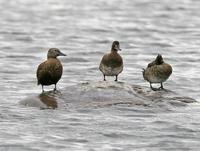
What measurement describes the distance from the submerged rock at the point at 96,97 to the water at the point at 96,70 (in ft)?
0.11

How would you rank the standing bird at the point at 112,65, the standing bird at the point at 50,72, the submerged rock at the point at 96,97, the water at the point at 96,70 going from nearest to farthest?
1. the water at the point at 96,70
2. the submerged rock at the point at 96,97
3. the standing bird at the point at 50,72
4. the standing bird at the point at 112,65

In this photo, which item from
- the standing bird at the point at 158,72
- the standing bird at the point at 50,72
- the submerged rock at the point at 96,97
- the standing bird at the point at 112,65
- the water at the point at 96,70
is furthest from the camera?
the standing bird at the point at 158,72

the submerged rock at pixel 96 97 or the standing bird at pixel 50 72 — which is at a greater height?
the standing bird at pixel 50 72

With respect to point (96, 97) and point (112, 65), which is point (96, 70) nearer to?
point (112, 65)

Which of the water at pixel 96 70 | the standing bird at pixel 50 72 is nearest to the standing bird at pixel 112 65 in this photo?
the water at pixel 96 70

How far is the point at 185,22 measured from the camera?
129 ft

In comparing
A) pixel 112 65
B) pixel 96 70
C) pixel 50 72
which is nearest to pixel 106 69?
pixel 112 65

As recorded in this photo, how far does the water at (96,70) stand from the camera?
626 inches

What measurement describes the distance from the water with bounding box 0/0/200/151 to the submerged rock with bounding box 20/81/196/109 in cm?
3

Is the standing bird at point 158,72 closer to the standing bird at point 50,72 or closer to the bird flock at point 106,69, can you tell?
the bird flock at point 106,69

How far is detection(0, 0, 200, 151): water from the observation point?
1591 centimetres

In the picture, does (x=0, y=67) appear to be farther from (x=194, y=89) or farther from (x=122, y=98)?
(x=122, y=98)

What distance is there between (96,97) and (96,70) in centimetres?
836

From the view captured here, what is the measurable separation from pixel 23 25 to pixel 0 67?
1172cm
